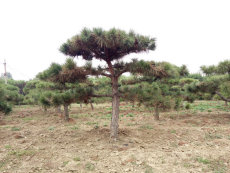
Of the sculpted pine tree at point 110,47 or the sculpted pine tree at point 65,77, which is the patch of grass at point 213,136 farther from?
the sculpted pine tree at point 65,77

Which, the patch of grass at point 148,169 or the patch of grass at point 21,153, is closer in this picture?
the patch of grass at point 148,169

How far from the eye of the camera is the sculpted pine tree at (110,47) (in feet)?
12.0

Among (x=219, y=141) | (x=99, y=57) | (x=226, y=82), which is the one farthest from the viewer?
(x=226, y=82)

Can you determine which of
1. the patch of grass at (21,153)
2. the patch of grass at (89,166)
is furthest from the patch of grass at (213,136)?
the patch of grass at (21,153)

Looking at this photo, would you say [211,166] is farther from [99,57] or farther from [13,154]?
[13,154]

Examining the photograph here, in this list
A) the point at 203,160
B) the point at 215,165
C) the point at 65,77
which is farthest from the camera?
the point at 65,77

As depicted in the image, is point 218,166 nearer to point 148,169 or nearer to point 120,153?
point 148,169

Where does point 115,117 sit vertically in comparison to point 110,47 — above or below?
below

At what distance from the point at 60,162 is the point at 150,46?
370 cm

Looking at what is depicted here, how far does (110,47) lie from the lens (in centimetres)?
391

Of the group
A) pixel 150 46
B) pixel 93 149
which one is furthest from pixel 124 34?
pixel 93 149

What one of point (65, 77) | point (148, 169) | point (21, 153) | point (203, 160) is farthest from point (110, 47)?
point (21, 153)

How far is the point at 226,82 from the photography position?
6582mm

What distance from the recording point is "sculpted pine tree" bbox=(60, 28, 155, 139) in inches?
144
